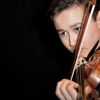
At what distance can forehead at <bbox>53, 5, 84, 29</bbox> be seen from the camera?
3.18ft

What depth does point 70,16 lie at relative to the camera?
0.97 meters

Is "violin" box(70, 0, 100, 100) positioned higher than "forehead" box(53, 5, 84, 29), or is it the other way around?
"forehead" box(53, 5, 84, 29)

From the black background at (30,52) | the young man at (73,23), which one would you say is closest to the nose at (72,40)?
the young man at (73,23)

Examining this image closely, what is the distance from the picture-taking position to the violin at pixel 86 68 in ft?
2.63

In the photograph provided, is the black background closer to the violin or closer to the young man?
the young man

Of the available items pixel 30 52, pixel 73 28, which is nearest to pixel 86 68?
pixel 73 28

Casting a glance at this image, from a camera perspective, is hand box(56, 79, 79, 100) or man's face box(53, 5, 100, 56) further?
man's face box(53, 5, 100, 56)

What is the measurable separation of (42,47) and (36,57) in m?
0.08

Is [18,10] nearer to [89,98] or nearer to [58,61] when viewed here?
[58,61]

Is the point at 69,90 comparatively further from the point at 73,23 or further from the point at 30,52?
the point at 30,52

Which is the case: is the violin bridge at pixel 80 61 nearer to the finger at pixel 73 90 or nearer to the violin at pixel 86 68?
the violin at pixel 86 68

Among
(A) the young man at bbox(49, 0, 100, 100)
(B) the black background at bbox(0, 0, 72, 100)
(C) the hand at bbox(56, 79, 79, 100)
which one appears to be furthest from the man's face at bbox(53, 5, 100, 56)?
(B) the black background at bbox(0, 0, 72, 100)

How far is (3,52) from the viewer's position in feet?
5.55

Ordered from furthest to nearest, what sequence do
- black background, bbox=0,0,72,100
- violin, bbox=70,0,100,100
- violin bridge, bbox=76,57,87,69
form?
black background, bbox=0,0,72,100
violin bridge, bbox=76,57,87,69
violin, bbox=70,0,100,100
